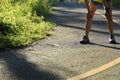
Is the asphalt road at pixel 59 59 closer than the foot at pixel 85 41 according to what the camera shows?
Yes

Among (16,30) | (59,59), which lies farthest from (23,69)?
(16,30)

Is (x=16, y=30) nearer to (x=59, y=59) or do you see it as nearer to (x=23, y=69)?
(x=59, y=59)

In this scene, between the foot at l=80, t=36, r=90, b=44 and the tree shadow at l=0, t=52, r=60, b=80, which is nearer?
the tree shadow at l=0, t=52, r=60, b=80

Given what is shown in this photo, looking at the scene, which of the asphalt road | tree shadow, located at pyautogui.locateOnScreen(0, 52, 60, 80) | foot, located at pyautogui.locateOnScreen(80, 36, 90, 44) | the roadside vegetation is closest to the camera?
tree shadow, located at pyautogui.locateOnScreen(0, 52, 60, 80)

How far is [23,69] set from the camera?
643 centimetres

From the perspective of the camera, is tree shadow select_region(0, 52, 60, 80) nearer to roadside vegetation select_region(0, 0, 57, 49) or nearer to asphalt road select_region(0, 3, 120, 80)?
asphalt road select_region(0, 3, 120, 80)

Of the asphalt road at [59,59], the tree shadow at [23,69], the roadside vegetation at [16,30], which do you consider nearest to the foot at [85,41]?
the asphalt road at [59,59]

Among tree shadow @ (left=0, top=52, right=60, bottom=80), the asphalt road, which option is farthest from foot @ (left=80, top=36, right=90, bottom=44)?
tree shadow @ (left=0, top=52, right=60, bottom=80)

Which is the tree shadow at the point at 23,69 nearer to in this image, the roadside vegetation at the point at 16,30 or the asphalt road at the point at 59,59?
the asphalt road at the point at 59,59

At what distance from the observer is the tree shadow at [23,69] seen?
5.95 meters

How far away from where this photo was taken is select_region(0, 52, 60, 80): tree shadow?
19.5 feet

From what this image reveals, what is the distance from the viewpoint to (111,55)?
25.0 feet

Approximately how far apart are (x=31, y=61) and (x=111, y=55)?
155cm

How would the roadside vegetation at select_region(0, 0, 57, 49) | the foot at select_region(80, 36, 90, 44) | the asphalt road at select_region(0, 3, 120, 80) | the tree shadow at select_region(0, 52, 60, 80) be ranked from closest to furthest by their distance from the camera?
1. the tree shadow at select_region(0, 52, 60, 80)
2. the asphalt road at select_region(0, 3, 120, 80)
3. the roadside vegetation at select_region(0, 0, 57, 49)
4. the foot at select_region(80, 36, 90, 44)
